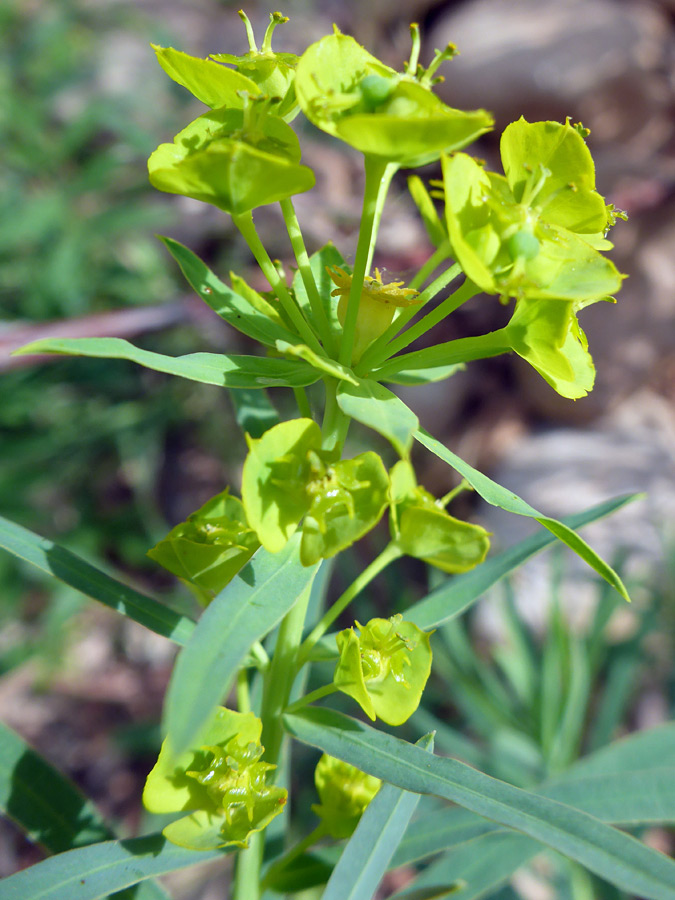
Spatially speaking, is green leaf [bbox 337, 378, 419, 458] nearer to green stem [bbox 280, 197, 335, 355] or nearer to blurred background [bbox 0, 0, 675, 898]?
green stem [bbox 280, 197, 335, 355]

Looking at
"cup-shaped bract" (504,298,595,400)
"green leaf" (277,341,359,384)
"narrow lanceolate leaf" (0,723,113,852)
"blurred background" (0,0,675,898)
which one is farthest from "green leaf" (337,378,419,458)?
"blurred background" (0,0,675,898)

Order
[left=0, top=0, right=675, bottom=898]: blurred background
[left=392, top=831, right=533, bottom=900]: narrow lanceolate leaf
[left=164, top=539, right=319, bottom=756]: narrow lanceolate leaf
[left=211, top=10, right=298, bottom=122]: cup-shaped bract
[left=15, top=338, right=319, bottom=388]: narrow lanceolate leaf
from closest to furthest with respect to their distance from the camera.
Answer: [left=164, top=539, right=319, bottom=756]: narrow lanceolate leaf
[left=15, top=338, right=319, bottom=388]: narrow lanceolate leaf
[left=211, top=10, right=298, bottom=122]: cup-shaped bract
[left=392, top=831, right=533, bottom=900]: narrow lanceolate leaf
[left=0, top=0, right=675, bottom=898]: blurred background

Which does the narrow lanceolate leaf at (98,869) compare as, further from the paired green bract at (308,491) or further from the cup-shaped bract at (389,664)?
the paired green bract at (308,491)

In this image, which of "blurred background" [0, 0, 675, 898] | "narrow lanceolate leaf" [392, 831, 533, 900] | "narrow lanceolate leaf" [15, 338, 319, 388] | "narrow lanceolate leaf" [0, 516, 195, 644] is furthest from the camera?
"blurred background" [0, 0, 675, 898]

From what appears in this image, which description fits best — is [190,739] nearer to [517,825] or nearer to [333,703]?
[517,825]

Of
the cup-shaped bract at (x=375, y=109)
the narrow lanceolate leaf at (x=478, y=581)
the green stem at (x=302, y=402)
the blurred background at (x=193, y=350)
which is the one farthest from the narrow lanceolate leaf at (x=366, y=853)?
the blurred background at (x=193, y=350)

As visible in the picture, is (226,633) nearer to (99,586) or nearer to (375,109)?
(99,586)
